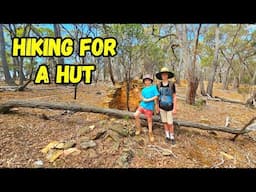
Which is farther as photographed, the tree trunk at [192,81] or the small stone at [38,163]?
the tree trunk at [192,81]

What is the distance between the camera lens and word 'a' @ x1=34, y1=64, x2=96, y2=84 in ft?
9.69

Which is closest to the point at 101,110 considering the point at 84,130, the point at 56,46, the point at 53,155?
the point at 84,130

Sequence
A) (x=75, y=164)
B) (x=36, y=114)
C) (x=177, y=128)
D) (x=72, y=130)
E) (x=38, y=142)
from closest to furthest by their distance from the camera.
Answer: (x=75, y=164) < (x=38, y=142) < (x=72, y=130) < (x=177, y=128) < (x=36, y=114)

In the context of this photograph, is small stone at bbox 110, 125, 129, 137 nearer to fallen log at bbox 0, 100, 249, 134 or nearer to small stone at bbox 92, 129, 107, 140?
small stone at bbox 92, 129, 107, 140

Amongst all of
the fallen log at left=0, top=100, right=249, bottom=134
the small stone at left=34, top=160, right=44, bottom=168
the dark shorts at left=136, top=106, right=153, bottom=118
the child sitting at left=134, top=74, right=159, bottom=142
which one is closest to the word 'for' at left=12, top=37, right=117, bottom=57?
the fallen log at left=0, top=100, right=249, bottom=134

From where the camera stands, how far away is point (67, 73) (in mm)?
2998

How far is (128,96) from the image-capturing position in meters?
3.25

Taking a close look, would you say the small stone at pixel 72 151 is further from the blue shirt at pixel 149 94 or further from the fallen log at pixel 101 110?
the blue shirt at pixel 149 94

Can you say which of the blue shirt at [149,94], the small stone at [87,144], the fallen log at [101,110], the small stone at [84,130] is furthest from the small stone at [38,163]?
the blue shirt at [149,94]

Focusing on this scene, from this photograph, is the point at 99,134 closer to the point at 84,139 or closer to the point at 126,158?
A: the point at 84,139

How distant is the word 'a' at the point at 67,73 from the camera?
2953 mm
